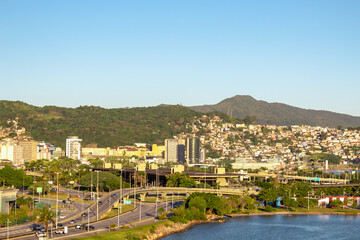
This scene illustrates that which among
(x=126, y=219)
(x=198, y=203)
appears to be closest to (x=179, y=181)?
(x=198, y=203)

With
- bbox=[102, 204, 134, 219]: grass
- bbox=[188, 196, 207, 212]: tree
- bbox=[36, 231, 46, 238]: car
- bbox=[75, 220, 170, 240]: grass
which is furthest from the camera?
bbox=[188, 196, 207, 212]: tree

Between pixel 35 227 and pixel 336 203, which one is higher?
pixel 35 227

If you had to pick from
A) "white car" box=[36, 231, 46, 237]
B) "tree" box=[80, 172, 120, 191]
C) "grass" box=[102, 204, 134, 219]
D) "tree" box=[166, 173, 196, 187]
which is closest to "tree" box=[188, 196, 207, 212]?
"grass" box=[102, 204, 134, 219]

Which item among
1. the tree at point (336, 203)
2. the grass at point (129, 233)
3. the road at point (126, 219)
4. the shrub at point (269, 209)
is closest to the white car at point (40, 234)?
the road at point (126, 219)

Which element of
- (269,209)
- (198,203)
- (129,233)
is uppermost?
(198,203)

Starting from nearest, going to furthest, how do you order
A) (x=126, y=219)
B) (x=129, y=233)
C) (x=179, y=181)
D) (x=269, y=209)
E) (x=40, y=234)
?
(x=40, y=234) < (x=129, y=233) < (x=126, y=219) < (x=269, y=209) < (x=179, y=181)

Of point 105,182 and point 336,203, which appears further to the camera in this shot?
point 105,182

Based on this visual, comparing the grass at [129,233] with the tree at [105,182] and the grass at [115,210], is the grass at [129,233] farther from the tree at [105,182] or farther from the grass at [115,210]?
the tree at [105,182]

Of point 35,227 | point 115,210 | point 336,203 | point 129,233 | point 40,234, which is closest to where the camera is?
point 40,234

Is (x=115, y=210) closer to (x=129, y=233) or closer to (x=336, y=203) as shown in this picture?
(x=129, y=233)

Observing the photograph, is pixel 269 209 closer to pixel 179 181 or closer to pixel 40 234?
pixel 179 181

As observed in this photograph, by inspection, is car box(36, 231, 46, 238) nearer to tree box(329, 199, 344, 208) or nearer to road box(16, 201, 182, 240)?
road box(16, 201, 182, 240)
